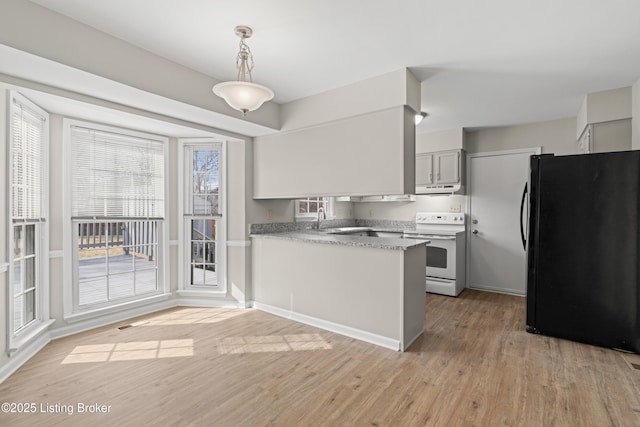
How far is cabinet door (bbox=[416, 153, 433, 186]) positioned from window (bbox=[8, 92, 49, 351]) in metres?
4.80

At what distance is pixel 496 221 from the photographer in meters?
4.77

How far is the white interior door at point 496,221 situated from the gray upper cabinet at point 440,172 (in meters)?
0.36

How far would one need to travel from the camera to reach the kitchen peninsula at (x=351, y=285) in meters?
2.83

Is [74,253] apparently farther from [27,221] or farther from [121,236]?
[27,221]

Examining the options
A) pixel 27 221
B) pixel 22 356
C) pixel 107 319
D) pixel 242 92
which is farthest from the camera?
pixel 107 319

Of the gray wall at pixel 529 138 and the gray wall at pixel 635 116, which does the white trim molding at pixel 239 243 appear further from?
the gray wall at pixel 635 116

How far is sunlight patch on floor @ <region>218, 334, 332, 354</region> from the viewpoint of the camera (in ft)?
9.30

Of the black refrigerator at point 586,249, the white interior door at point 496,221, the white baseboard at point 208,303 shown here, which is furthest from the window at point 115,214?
the white interior door at point 496,221

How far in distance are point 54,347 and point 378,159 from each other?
138 inches

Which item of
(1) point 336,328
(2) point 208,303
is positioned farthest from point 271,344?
(2) point 208,303

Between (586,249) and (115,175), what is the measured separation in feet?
16.4

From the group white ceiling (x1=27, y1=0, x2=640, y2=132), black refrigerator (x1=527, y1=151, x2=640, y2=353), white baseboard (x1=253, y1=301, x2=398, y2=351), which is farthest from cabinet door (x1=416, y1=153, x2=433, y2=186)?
white baseboard (x1=253, y1=301, x2=398, y2=351)

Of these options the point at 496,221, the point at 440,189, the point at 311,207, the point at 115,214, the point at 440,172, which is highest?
the point at 440,172

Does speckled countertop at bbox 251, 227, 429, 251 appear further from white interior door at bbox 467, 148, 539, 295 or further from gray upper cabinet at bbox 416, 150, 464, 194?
white interior door at bbox 467, 148, 539, 295
